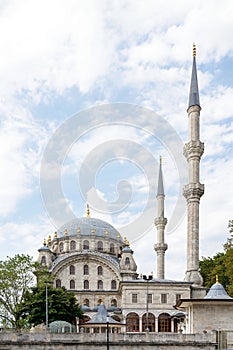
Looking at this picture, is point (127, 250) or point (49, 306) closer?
point (49, 306)

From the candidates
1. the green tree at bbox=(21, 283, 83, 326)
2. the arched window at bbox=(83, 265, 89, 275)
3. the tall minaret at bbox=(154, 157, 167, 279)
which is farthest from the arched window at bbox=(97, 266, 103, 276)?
the green tree at bbox=(21, 283, 83, 326)

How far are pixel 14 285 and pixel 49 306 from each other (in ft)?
13.0

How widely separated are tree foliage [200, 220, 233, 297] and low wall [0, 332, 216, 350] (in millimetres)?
19452

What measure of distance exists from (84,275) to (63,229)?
1184 cm

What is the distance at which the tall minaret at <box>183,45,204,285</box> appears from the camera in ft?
188

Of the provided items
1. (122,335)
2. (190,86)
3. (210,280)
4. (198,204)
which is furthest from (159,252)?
(122,335)

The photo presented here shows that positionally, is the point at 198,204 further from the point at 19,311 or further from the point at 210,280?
the point at 19,311

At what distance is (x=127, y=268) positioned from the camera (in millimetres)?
73250

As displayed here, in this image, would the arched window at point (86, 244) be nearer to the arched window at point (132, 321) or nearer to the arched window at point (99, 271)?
the arched window at point (99, 271)

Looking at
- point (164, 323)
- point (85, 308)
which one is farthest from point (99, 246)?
point (164, 323)

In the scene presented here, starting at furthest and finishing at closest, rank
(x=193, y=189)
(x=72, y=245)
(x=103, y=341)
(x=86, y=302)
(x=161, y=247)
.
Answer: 1. (x=72, y=245)
2. (x=161, y=247)
3. (x=86, y=302)
4. (x=193, y=189)
5. (x=103, y=341)

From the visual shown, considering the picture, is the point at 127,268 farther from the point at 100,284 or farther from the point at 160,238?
the point at 160,238

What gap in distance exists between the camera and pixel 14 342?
101 feet

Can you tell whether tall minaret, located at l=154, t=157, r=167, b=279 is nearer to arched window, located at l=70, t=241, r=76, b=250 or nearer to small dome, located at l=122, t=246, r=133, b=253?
small dome, located at l=122, t=246, r=133, b=253
